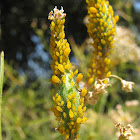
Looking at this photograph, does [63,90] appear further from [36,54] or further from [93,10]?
[36,54]

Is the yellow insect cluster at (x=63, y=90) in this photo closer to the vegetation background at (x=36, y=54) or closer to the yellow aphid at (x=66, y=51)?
the yellow aphid at (x=66, y=51)

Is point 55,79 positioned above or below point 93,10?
below

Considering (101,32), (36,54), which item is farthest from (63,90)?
(36,54)

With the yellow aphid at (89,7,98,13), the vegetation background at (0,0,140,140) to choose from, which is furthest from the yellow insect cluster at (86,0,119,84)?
the vegetation background at (0,0,140,140)

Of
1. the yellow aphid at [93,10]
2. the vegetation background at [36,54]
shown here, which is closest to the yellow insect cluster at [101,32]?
the yellow aphid at [93,10]

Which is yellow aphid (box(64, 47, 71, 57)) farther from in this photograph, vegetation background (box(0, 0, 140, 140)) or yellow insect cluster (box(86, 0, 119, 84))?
vegetation background (box(0, 0, 140, 140))
